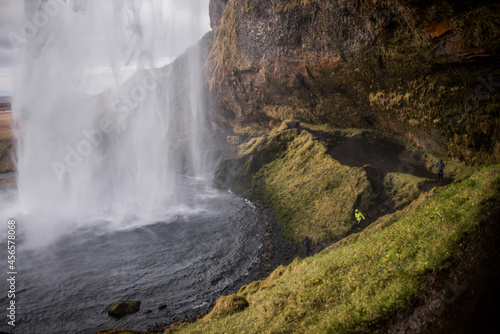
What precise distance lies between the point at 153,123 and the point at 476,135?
143ft

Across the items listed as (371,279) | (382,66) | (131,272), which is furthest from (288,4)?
(371,279)

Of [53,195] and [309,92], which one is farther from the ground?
[309,92]

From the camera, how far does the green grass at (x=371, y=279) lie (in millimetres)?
8555

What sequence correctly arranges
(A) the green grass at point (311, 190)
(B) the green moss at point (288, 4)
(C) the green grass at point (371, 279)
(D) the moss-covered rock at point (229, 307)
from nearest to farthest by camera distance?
1. (C) the green grass at point (371, 279)
2. (D) the moss-covered rock at point (229, 307)
3. (A) the green grass at point (311, 190)
4. (B) the green moss at point (288, 4)

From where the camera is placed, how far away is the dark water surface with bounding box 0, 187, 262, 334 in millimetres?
15977

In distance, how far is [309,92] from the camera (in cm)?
3600

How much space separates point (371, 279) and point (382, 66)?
21.2m

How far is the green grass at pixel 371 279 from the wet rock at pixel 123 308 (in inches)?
211

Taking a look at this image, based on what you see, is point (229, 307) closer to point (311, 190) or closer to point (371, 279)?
point (371, 279)

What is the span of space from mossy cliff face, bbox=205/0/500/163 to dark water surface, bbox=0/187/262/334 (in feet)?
56.3

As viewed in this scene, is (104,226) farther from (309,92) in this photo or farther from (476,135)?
(476,135)

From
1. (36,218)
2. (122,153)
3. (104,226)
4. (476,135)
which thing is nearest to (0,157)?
(122,153)

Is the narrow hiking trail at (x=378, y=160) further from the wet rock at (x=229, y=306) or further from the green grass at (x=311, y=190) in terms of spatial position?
the wet rock at (x=229, y=306)

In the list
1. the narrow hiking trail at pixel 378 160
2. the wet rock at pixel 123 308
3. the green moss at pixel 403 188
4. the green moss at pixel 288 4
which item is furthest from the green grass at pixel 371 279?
the green moss at pixel 288 4
